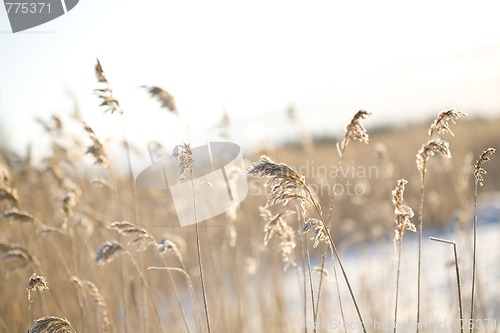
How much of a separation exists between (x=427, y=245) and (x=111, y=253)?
4.44m

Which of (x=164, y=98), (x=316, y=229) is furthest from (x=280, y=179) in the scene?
(x=164, y=98)

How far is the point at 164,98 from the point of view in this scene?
7.38 ft

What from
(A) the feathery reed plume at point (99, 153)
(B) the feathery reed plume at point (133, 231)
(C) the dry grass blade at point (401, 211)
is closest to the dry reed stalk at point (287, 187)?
(C) the dry grass blade at point (401, 211)

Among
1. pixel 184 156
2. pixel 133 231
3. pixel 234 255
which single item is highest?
pixel 184 156

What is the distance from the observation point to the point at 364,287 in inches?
139

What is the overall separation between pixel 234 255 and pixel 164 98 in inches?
88.1

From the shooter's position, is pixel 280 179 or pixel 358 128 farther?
pixel 358 128

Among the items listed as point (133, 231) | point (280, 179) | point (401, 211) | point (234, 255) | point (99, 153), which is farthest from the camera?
point (234, 255)

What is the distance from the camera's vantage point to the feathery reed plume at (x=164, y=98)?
7.20ft

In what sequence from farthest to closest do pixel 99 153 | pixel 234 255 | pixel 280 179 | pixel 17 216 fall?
pixel 234 255 → pixel 99 153 → pixel 17 216 → pixel 280 179

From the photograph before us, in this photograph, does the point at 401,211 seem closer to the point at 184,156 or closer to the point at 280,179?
the point at 280,179

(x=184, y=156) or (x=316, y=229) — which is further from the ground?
(x=184, y=156)

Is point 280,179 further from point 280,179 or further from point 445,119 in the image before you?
point 445,119

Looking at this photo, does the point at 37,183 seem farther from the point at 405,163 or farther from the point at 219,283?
the point at 405,163
